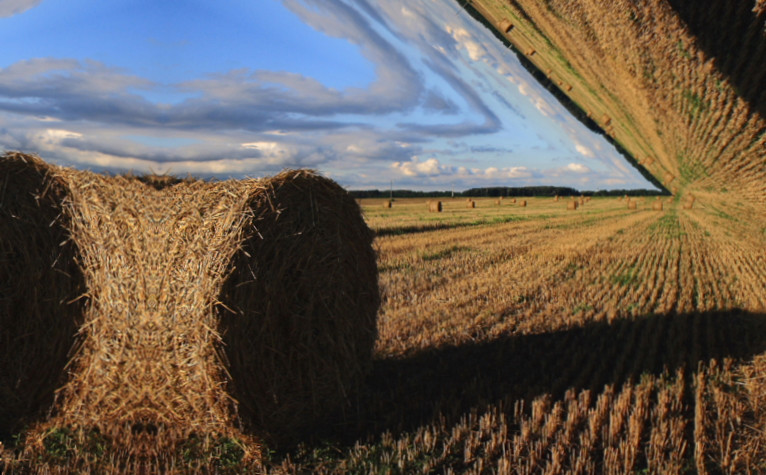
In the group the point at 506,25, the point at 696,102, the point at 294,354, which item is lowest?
the point at 294,354

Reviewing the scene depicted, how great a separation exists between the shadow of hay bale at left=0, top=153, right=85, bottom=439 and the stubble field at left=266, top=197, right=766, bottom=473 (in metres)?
2.18

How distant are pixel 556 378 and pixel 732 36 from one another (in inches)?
137

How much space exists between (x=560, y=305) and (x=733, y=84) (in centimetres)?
508

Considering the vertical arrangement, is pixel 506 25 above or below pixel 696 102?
above

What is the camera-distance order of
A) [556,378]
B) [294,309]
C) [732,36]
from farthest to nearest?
1. [556,378]
2. [294,309]
3. [732,36]

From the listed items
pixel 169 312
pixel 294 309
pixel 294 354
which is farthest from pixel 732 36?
pixel 169 312

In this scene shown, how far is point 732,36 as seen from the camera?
4367mm

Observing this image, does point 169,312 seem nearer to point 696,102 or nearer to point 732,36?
point 732,36

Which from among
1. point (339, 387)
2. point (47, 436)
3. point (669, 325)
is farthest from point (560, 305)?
point (47, 436)

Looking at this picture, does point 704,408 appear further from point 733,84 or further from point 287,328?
point 287,328

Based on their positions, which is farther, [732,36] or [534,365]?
[534,365]

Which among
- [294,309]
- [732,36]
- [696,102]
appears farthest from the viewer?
[696,102]

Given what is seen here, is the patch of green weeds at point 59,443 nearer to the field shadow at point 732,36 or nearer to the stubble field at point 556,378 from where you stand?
the stubble field at point 556,378

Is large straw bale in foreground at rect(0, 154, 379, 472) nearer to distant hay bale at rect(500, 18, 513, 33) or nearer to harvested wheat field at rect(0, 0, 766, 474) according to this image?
harvested wheat field at rect(0, 0, 766, 474)
